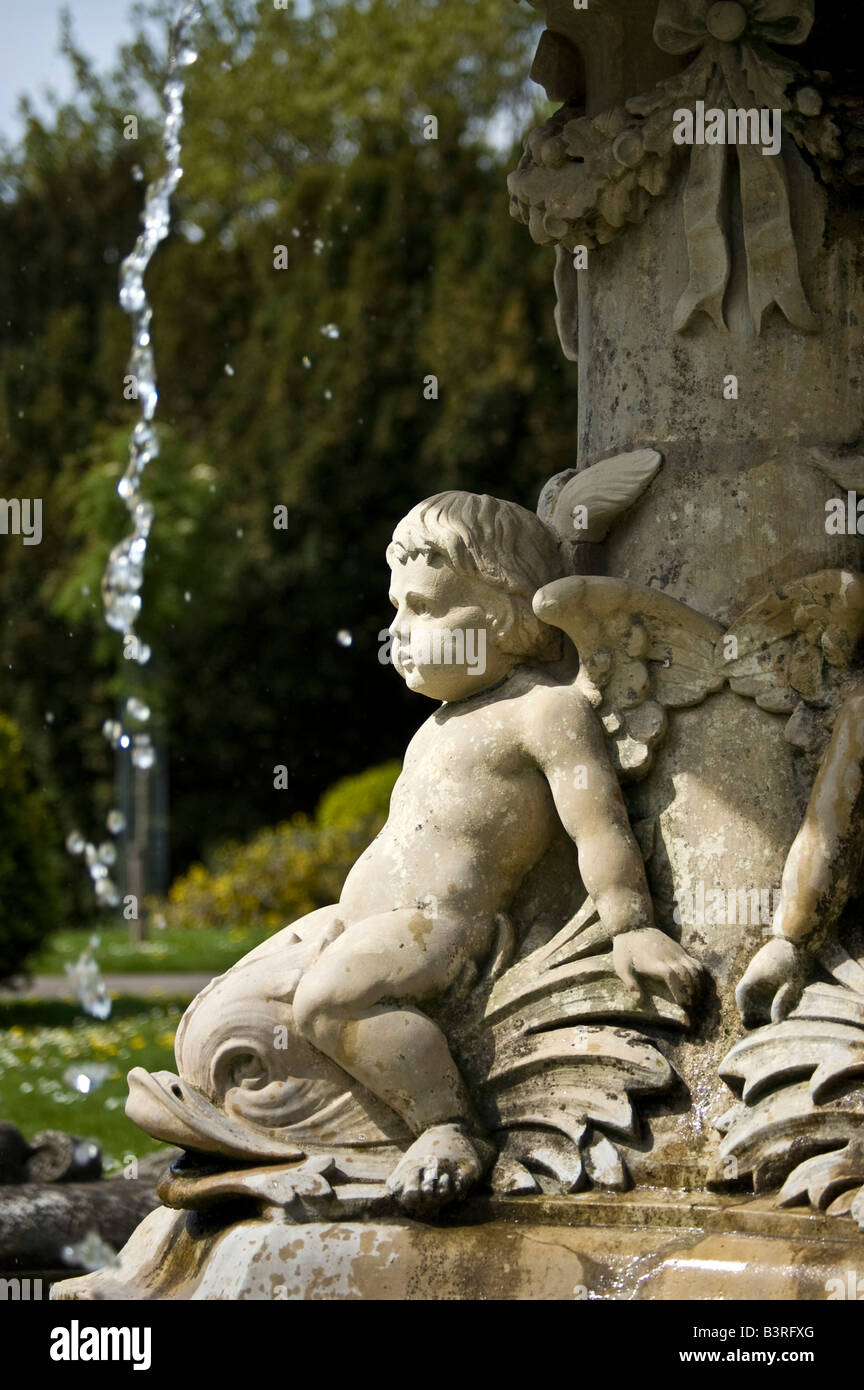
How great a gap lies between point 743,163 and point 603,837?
1542 millimetres

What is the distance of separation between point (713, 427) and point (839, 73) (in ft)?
2.90

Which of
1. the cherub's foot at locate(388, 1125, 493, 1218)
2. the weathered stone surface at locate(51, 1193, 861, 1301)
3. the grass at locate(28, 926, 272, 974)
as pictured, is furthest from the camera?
the grass at locate(28, 926, 272, 974)

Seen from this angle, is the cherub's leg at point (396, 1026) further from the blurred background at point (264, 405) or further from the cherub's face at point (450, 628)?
the blurred background at point (264, 405)

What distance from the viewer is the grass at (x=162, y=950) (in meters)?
12.2

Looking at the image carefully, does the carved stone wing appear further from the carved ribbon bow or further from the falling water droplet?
the falling water droplet

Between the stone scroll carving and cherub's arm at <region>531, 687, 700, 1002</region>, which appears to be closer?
cherub's arm at <region>531, 687, 700, 1002</region>

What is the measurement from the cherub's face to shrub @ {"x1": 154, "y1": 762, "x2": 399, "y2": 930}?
9863mm

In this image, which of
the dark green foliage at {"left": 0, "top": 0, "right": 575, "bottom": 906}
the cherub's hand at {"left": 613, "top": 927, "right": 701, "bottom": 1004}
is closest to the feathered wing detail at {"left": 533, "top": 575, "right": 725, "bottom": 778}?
the cherub's hand at {"left": 613, "top": 927, "right": 701, "bottom": 1004}

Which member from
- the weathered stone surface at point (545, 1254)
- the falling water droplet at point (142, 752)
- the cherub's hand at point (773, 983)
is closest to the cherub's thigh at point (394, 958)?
the weathered stone surface at point (545, 1254)

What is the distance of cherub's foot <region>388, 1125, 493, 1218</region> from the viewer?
3525 mm

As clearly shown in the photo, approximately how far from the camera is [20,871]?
10.7 metres

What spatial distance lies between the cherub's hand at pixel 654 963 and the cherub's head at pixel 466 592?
70 centimetres

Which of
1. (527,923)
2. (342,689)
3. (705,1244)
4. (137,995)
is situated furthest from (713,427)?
(342,689)
